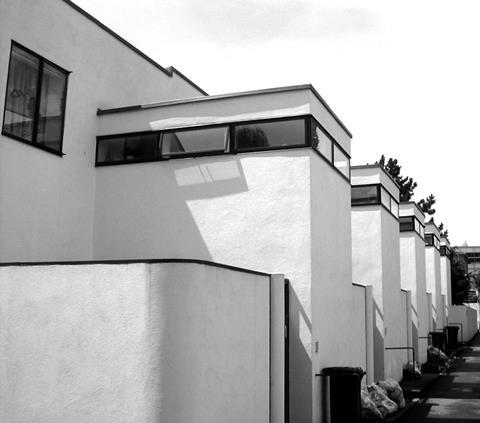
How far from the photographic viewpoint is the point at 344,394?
1068 cm

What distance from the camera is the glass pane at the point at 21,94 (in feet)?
33.5

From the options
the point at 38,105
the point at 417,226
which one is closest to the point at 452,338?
the point at 417,226

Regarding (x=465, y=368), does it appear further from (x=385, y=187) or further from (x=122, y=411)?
(x=122, y=411)

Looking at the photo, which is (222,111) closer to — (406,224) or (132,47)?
(132,47)

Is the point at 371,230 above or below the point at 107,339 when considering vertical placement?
above

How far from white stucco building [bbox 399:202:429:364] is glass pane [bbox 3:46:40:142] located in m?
15.7

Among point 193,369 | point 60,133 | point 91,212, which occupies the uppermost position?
point 60,133

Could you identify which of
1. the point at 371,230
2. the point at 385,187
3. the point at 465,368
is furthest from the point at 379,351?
the point at 465,368

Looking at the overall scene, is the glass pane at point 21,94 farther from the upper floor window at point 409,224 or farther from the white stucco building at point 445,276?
the white stucco building at point 445,276

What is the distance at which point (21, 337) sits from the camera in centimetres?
748

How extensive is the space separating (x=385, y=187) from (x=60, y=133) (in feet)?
34.3

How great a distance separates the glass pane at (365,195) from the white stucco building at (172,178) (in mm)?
5106

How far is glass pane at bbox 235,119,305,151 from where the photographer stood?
10.7m

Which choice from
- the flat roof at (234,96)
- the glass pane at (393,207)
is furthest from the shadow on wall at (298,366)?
the glass pane at (393,207)
